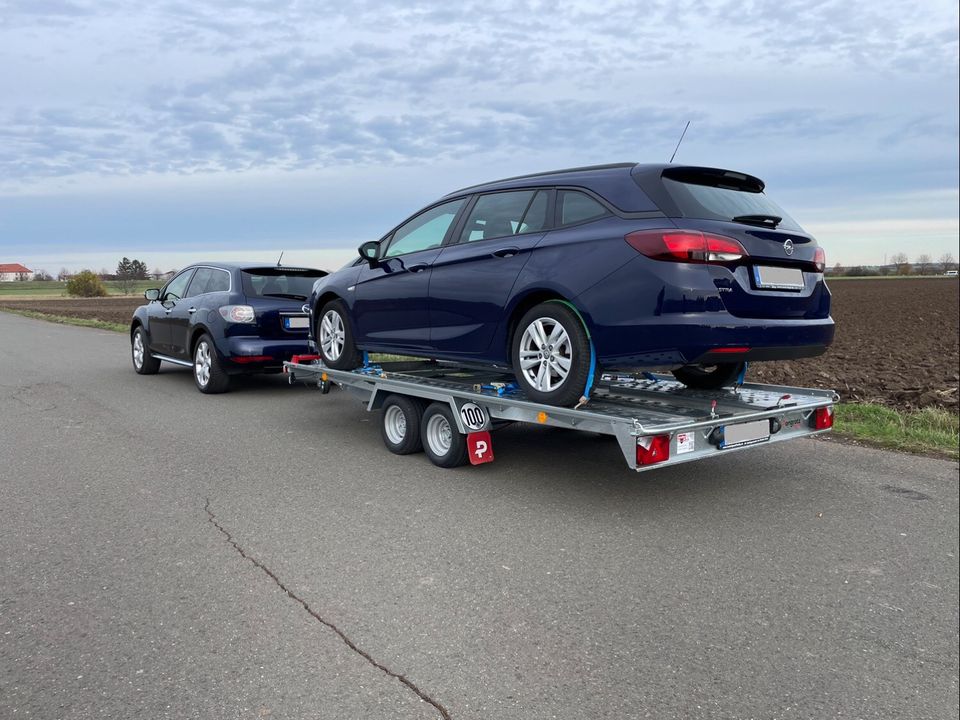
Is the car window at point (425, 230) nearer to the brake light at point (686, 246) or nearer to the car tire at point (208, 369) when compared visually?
the brake light at point (686, 246)

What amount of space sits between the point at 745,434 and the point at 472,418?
191 centimetres

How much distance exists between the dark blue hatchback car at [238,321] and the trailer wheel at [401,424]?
9.22ft

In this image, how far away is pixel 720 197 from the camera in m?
4.93

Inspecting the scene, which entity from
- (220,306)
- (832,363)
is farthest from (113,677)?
(832,363)

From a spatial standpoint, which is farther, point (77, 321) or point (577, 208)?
point (77, 321)

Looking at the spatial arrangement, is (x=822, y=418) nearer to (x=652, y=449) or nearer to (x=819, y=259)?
(x=819, y=259)

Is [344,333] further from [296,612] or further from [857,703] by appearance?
[857,703]

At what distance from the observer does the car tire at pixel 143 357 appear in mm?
11742

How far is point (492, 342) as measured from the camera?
5.52 m

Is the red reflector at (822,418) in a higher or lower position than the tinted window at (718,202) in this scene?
lower

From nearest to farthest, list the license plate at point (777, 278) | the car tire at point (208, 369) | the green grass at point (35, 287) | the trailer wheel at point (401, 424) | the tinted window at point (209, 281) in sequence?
the license plate at point (777, 278)
the trailer wheel at point (401, 424)
the car tire at point (208, 369)
the tinted window at point (209, 281)
the green grass at point (35, 287)

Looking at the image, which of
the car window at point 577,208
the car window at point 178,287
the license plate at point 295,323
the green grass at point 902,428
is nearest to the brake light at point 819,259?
the car window at point 577,208

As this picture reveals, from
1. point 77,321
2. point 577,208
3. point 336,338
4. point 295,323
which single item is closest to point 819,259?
point 577,208

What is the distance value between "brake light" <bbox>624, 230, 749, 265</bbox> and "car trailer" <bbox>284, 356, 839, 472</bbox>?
986mm
